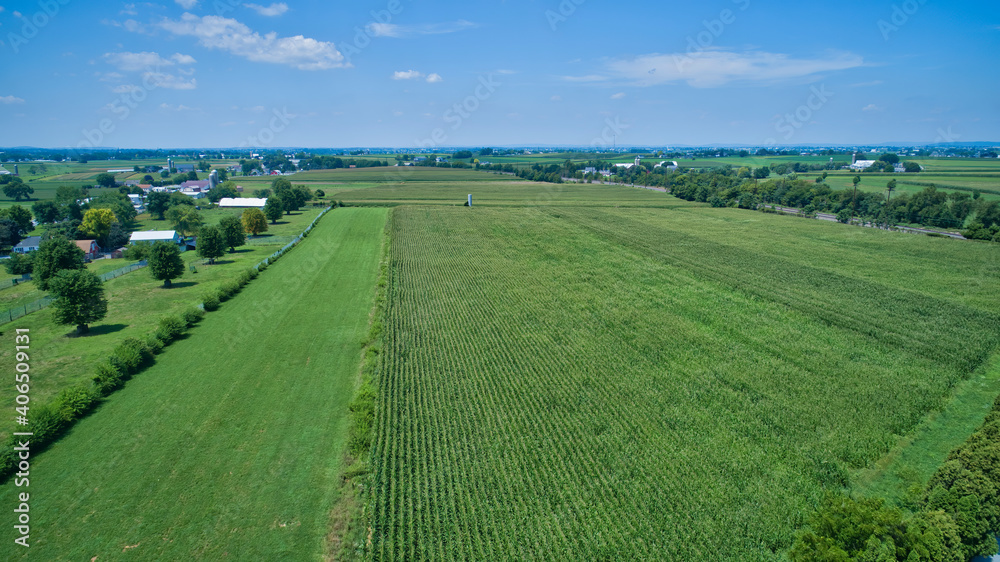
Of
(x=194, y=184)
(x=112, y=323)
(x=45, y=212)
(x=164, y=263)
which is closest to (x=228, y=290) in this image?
(x=112, y=323)

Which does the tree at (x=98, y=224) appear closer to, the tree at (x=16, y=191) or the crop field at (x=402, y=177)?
the tree at (x=16, y=191)

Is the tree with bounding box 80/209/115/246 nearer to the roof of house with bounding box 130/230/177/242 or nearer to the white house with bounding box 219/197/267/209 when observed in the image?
the roof of house with bounding box 130/230/177/242

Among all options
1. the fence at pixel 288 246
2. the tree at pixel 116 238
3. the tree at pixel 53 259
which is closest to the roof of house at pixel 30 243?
the tree at pixel 116 238

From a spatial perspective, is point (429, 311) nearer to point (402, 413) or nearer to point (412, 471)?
point (402, 413)

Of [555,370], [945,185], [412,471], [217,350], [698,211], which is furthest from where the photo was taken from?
[945,185]

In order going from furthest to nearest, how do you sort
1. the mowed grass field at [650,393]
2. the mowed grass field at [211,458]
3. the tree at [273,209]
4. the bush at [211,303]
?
the tree at [273,209]
the bush at [211,303]
the mowed grass field at [650,393]
the mowed grass field at [211,458]

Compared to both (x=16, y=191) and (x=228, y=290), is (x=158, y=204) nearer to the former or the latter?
(x=16, y=191)

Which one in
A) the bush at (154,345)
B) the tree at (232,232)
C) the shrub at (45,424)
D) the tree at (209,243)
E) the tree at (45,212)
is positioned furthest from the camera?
the tree at (45,212)

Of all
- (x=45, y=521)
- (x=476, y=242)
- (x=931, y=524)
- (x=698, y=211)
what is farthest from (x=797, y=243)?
(x=45, y=521)
